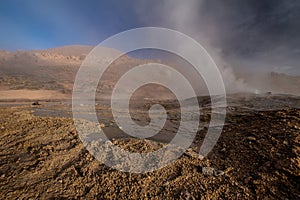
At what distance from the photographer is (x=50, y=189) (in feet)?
12.4

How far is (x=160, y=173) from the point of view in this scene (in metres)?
4.52

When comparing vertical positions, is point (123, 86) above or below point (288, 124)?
above

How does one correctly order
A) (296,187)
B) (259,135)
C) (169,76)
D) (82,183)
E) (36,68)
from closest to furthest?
(296,187) < (82,183) < (259,135) < (36,68) < (169,76)

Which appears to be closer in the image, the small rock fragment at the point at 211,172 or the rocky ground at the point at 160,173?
the rocky ground at the point at 160,173

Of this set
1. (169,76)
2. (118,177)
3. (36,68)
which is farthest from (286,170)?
(36,68)

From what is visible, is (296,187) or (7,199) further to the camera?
(296,187)

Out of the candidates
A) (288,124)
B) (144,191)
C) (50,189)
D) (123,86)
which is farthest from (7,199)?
(123,86)

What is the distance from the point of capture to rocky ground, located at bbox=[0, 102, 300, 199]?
12.2ft

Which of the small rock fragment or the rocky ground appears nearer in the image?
the rocky ground

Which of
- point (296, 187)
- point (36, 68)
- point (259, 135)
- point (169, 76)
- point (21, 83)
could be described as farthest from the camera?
point (169, 76)

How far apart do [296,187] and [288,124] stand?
13.3 feet

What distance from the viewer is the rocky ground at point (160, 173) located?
3717 millimetres

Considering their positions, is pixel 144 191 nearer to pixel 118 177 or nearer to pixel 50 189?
pixel 118 177

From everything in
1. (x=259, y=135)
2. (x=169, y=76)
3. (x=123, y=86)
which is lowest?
(x=259, y=135)
